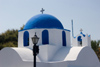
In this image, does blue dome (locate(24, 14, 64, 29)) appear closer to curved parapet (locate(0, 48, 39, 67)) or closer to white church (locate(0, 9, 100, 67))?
white church (locate(0, 9, 100, 67))

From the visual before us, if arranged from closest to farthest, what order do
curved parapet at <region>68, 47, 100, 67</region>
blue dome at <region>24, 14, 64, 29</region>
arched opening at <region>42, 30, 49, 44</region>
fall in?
curved parapet at <region>68, 47, 100, 67</region>
arched opening at <region>42, 30, 49, 44</region>
blue dome at <region>24, 14, 64, 29</region>

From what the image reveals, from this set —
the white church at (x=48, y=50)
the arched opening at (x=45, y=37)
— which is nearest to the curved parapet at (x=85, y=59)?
the white church at (x=48, y=50)

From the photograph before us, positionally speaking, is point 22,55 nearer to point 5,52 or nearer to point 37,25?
point 5,52

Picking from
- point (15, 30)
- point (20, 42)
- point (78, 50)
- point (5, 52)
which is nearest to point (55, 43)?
point (78, 50)

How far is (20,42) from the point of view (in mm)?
11508

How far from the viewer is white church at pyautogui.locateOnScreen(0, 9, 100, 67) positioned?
904cm

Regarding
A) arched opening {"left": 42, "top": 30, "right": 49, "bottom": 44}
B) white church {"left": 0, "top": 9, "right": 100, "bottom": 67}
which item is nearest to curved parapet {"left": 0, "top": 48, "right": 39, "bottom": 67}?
white church {"left": 0, "top": 9, "right": 100, "bottom": 67}

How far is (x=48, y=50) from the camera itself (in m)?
9.82

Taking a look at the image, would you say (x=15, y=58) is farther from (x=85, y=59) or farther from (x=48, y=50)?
(x=85, y=59)

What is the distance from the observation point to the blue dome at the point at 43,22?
35.9 feet

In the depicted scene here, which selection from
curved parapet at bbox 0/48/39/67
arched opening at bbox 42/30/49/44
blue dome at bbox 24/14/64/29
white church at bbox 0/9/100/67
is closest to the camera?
curved parapet at bbox 0/48/39/67

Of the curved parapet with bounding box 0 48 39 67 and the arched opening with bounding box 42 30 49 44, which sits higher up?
the arched opening with bounding box 42 30 49 44

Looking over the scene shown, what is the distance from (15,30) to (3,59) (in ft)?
61.3

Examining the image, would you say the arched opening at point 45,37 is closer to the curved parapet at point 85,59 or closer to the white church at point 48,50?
the white church at point 48,50
